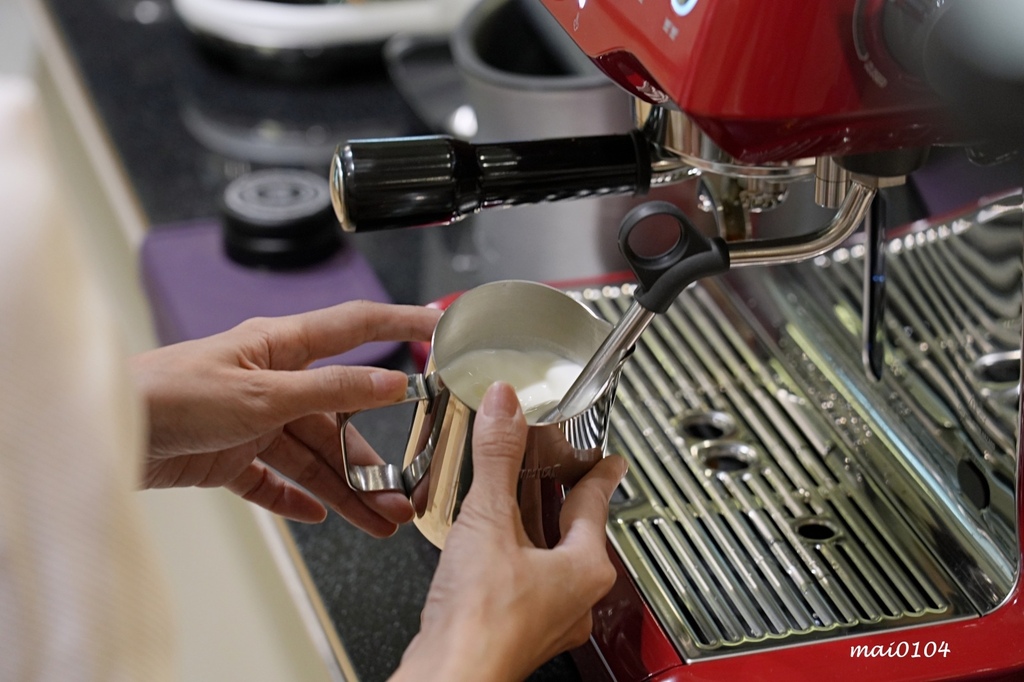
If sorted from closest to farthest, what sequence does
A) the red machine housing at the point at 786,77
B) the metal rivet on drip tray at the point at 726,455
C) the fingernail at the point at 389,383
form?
the red machine housing at the point at 786,77, the fingernail at the point at 389,383, the metal rivet on drip tray at the point at 726,455

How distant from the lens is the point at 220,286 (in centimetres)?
87

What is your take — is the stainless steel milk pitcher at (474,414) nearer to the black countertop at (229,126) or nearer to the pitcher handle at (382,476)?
the pitcher handle at (382,476)

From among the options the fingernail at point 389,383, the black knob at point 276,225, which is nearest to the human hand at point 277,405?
the fingernail at point 389,383

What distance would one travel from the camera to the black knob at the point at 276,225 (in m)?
0.88

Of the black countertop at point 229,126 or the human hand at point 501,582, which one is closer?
the human hand at point 501,582

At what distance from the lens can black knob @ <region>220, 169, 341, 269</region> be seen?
0.88 m

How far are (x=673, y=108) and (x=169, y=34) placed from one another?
3.00 feet

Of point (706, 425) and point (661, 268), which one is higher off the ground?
point (661, 268)

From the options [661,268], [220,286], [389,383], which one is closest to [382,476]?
[389,383]

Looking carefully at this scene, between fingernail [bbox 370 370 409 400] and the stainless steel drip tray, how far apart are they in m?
0.13

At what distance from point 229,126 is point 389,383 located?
0.65 m

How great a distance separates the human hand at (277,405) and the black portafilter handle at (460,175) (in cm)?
8

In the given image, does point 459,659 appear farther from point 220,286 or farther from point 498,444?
point 220,286

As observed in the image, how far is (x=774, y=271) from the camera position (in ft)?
2.35
